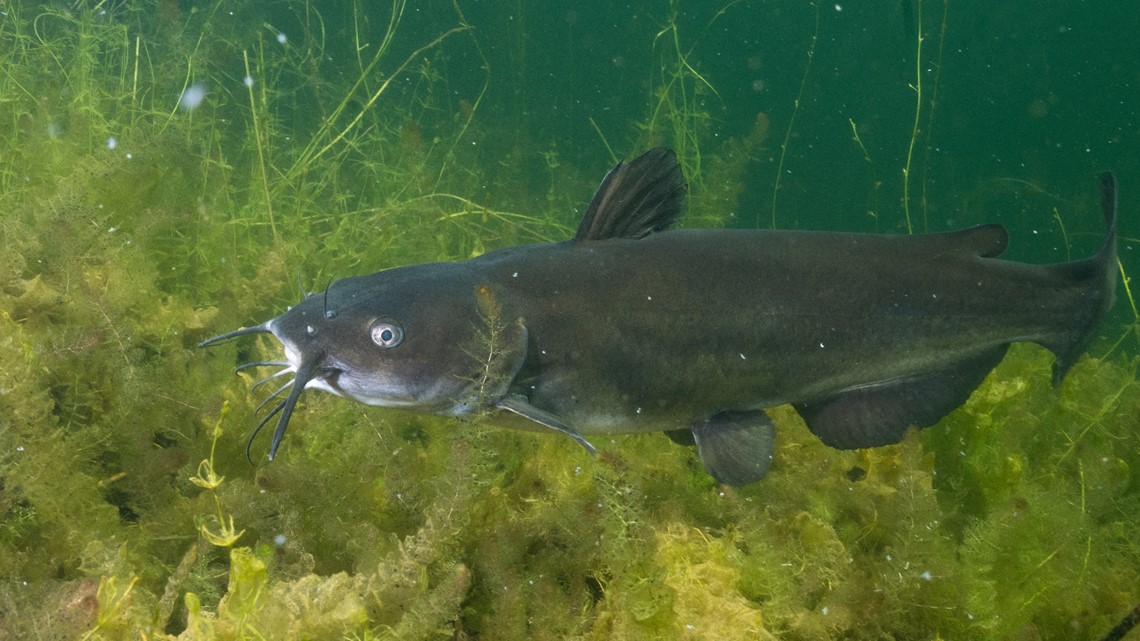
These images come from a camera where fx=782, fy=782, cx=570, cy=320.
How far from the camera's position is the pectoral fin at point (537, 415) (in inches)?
86.2

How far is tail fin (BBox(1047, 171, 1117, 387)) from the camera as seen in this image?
305 cm

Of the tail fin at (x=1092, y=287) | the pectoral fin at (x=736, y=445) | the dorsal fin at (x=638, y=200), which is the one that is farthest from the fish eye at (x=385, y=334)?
the tail fin at (x=1092, y=287)

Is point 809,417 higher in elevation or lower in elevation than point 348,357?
lower

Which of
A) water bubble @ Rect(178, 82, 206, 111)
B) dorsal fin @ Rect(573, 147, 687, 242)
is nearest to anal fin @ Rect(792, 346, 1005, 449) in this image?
dorsal fin @ Rect(573, 147, 687, 242)

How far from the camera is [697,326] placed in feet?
9.04

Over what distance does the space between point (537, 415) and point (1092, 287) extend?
230cm

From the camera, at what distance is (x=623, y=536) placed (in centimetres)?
221

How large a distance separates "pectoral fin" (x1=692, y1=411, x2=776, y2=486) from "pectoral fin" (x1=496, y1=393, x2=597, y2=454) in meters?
0.68

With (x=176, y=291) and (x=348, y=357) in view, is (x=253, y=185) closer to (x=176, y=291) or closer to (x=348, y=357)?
(x=176, y=291)

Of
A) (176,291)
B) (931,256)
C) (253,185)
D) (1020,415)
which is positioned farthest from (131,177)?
(1020,415)

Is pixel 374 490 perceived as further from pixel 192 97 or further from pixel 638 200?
pixel 192 97

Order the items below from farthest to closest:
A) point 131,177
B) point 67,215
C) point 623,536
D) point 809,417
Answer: point 131,177
point 67,215
point 809,417
point 623,536

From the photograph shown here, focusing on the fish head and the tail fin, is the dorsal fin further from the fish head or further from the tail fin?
the tail fin

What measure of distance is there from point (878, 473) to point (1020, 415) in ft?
3.02
